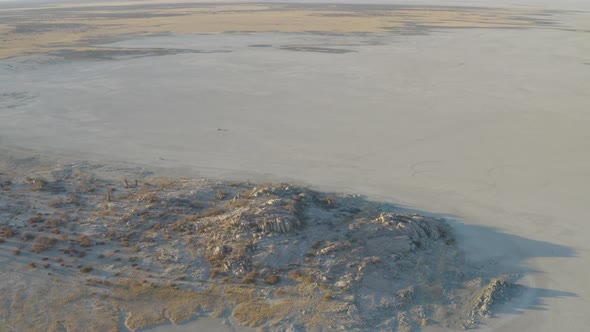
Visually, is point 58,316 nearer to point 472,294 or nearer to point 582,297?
point 472,294

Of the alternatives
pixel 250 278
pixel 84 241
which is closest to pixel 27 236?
pixel 84 241

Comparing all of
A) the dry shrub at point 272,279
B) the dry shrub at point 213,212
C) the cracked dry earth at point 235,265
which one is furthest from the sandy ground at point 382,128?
the dry shrub at point 272,279

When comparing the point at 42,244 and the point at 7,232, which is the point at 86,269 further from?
the point at 7,232

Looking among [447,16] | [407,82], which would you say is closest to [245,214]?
[407,82]

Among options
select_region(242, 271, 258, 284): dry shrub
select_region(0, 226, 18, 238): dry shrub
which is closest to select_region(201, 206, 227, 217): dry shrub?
select_region(242, 271, 258, 284): dry shrub

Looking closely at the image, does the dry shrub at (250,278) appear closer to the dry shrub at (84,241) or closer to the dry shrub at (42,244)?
the dry shrub at (84,241)
